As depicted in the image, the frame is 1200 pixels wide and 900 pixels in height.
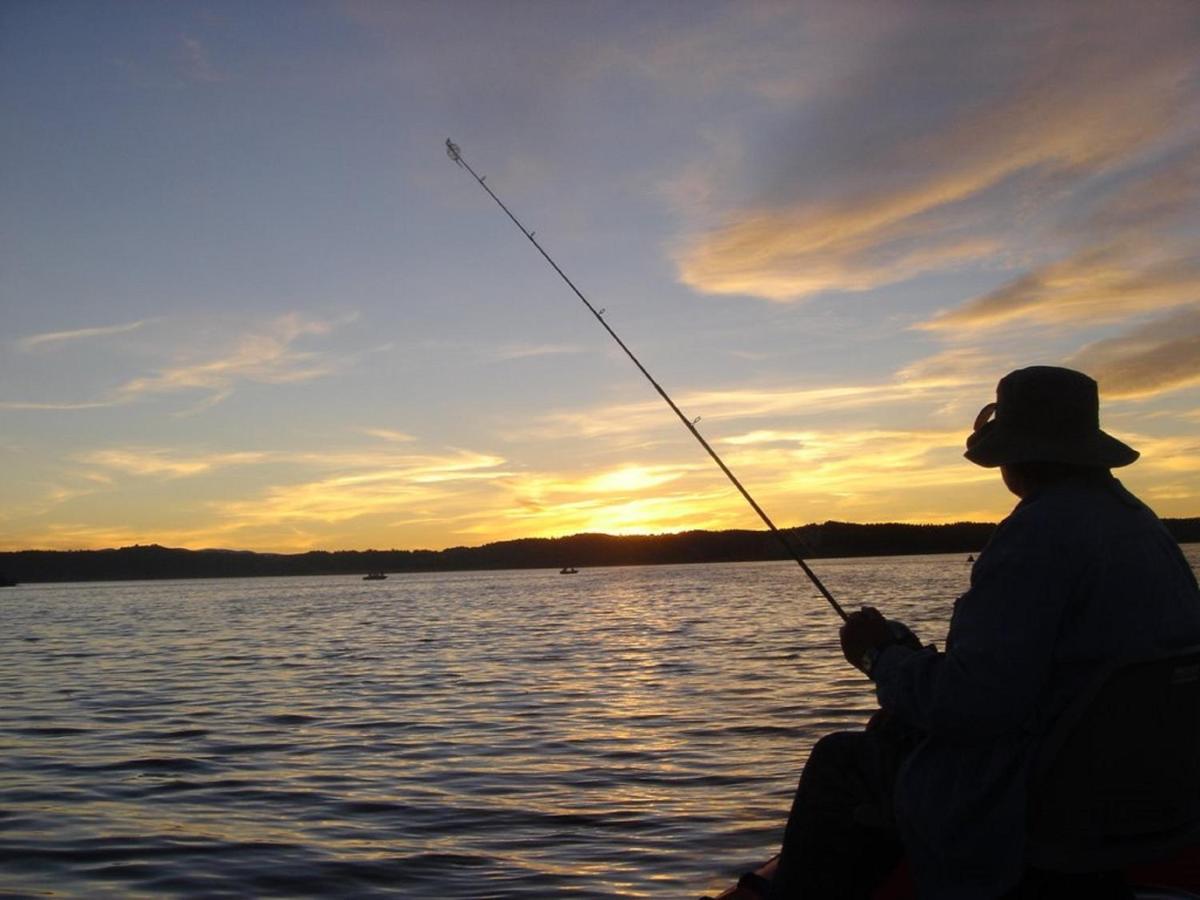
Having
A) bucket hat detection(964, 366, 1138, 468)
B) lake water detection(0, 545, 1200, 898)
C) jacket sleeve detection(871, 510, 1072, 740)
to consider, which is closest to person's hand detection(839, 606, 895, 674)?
jacket sleeve detection(871, 510, 1072, 740)

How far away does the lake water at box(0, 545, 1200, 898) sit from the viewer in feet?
26.3

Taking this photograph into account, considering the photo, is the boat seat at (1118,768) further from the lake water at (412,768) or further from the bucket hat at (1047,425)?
the lake water at (412,768)

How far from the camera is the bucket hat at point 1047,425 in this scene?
3350 mm

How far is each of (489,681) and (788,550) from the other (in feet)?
48.9

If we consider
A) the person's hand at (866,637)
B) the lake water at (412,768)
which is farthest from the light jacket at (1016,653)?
the lake water at (412,768)

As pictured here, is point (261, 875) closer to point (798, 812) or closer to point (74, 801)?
point (74, 801)

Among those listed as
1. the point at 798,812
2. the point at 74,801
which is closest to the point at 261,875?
the point at 74,801

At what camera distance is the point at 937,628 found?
1089 inches

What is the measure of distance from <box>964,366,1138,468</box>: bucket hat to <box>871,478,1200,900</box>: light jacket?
13 cm

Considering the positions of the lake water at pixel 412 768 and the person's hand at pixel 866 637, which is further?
the lake water at pixel 412 768

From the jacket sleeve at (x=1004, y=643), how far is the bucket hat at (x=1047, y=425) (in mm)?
321

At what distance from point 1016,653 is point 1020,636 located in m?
0.04

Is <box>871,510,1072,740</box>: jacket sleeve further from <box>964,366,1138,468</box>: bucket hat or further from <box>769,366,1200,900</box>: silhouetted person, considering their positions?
<box>964,366,1138,468</box>: bucket hat

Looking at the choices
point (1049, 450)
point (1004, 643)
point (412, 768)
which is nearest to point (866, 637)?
point (1004, 643)
